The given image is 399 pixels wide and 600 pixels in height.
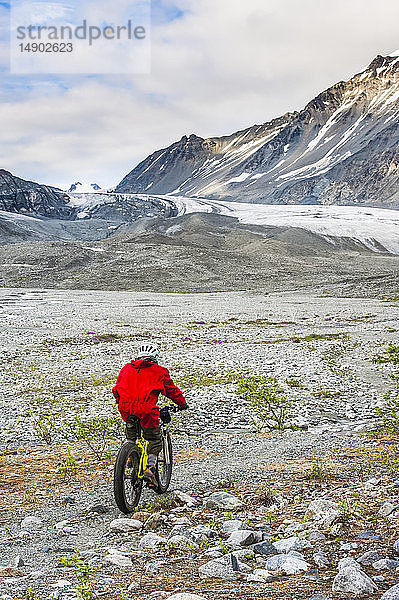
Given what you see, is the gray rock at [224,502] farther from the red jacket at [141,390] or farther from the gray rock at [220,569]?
the gray rock at [220,569]

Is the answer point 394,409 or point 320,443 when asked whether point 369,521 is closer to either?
point 320,443

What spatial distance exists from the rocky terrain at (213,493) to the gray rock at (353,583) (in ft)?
0.04

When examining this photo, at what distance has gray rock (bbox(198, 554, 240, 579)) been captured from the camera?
5213 mm

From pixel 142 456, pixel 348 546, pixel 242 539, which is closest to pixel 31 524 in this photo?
pixel 142 456

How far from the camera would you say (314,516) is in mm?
6590

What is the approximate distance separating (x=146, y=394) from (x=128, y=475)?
114 centimetres

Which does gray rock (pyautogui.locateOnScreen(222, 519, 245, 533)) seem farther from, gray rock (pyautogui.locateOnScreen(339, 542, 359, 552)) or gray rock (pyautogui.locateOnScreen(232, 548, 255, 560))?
gray rock (pyautogui.locateOnScreen(339, 542, 359, 552))

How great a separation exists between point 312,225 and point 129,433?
15749 centimetres

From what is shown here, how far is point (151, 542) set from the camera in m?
6.25

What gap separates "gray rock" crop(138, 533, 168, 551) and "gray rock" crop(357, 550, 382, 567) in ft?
7.13

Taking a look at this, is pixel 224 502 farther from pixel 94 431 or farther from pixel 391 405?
pixel 391 405

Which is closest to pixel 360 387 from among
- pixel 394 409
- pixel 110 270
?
pixel 394 409

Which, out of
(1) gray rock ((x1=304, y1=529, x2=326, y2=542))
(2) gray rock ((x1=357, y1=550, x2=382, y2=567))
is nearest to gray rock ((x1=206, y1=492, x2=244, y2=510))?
(1) gray rock ((x1=304, y1=529, x2=326, y2=542))

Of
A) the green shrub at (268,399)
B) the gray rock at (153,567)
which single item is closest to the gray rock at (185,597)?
the gray rock at (153,567)
